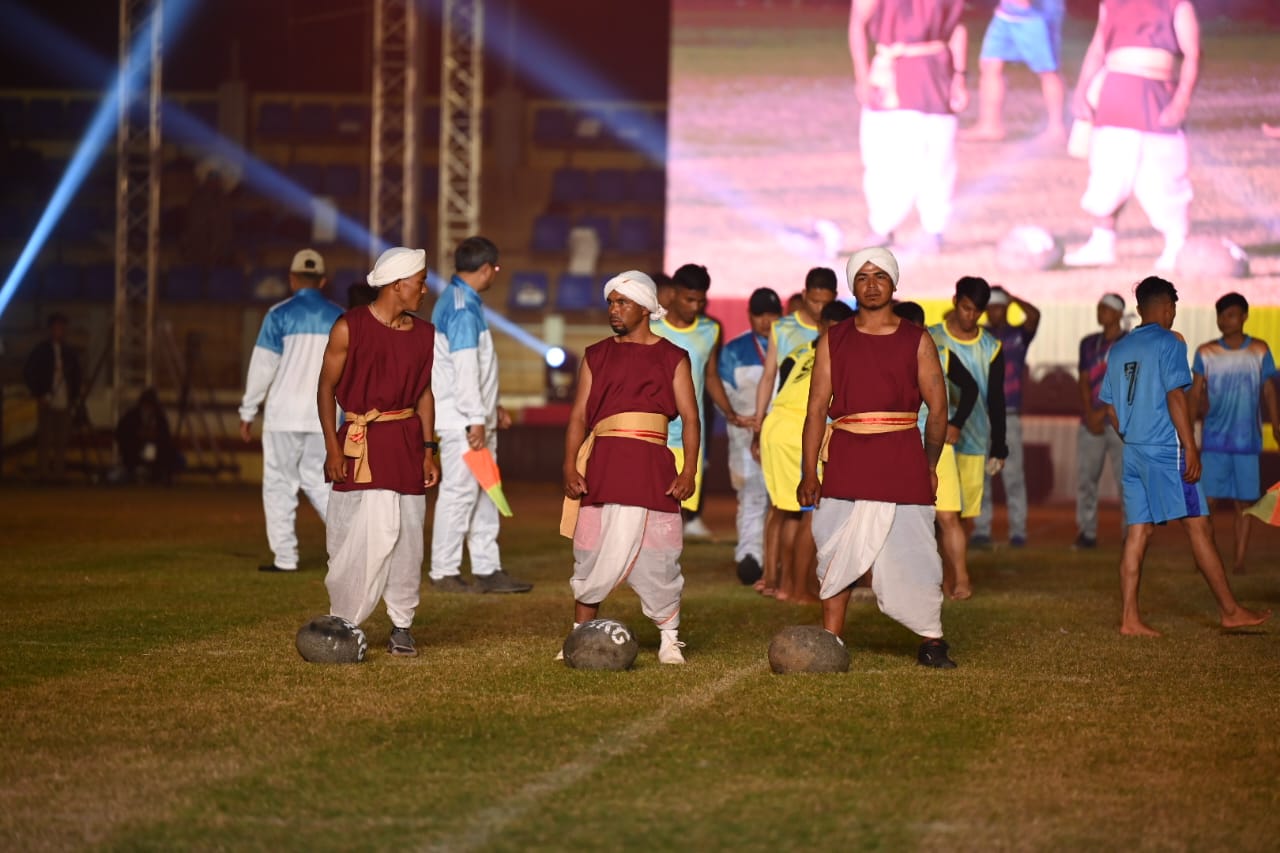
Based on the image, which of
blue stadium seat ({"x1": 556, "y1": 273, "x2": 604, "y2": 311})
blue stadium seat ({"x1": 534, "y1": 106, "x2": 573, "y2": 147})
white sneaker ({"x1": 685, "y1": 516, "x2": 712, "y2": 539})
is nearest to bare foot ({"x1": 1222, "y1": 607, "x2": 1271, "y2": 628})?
white sneaker ({"x1": 685, "y1": 516, "x2": 712, "y2": 539})

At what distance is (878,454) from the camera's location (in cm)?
776

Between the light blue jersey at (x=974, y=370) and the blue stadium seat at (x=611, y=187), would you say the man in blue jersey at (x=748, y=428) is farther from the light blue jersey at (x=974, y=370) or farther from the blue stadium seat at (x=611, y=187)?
the blue stadium seat at (x=611, y=187)

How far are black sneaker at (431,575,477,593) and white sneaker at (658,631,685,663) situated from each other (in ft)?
9.73

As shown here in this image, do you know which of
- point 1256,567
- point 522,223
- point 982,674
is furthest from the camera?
point 522,223

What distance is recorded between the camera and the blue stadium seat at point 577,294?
28578 millimetres

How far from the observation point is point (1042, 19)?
20.1m

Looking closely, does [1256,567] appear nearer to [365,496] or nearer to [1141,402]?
[1141,402]

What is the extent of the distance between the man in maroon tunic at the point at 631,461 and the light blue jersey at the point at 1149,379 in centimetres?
255

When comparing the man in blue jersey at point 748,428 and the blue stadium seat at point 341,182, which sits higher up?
the blue stadium seat at point 341,182

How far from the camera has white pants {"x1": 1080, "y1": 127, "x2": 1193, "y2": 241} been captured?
1967cm

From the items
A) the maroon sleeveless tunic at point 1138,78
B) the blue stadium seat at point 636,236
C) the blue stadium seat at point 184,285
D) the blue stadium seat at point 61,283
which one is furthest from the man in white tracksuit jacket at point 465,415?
the blue stadium seat at point 61,283

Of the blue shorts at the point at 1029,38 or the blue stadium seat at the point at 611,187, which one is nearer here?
the blue shorts at the point at 1029,38

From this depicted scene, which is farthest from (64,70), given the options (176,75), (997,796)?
(997,796)

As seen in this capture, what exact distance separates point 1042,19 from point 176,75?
54.7 feet
